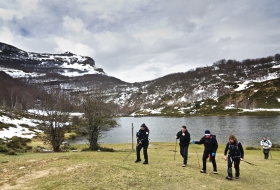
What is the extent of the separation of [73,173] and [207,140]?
8.71 meters

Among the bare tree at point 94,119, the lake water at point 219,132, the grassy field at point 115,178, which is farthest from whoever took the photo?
the lake water at point 219,132

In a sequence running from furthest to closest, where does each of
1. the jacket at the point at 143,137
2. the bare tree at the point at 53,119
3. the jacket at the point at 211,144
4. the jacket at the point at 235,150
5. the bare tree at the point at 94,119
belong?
1. the bare tree at the point at 94,119
2. the bare tree at the point at 53,119
3. the jacket at the point at 143,137
4. the jacket at the point at 211,144
5. the jacket at the point at 235,150

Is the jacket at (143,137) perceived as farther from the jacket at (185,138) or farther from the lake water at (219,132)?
the lake water at (219,132)

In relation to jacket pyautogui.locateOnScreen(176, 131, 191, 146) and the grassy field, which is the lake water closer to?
jacket pyautogui.locateOnScreen(176, 131, 191, 146)

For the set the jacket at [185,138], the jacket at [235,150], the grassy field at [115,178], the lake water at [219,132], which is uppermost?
the jacket at [185,138]

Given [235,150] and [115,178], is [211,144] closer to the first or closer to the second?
[235,150]

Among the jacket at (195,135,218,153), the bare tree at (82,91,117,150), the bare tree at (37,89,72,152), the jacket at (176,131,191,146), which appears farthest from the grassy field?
the bare tree at (37,89,72,152)

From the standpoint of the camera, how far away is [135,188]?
11469 mm

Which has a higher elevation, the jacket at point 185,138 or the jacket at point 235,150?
the jacket at point 185,138

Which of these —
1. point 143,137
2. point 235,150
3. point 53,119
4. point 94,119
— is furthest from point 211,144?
point 53,119

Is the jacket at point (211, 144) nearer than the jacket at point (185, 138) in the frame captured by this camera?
Yes

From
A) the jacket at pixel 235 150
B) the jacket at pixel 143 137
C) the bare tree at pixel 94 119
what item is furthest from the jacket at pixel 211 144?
the bare tree at pixel 94 119

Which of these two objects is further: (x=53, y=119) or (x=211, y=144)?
(x=53, y=119)

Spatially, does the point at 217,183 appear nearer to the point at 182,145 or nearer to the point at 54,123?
the point at 182,145
